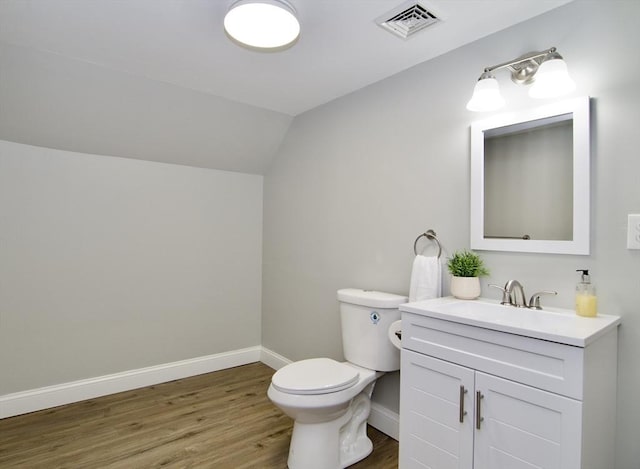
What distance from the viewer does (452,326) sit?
1.44m

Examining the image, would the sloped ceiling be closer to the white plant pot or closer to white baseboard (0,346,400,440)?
the white plant pot

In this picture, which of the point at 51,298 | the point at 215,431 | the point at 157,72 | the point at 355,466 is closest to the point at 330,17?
the point at 157,72

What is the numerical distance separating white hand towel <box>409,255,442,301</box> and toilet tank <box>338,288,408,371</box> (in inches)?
5.1

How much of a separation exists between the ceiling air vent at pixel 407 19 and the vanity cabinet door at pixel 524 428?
1512 millimetres

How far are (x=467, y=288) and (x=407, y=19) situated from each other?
1278mm

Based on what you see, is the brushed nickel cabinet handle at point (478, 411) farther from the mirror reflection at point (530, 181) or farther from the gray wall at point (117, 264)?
the gray wall at point (117, 264)

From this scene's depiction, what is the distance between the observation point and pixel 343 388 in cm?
183

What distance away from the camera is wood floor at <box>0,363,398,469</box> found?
196cm

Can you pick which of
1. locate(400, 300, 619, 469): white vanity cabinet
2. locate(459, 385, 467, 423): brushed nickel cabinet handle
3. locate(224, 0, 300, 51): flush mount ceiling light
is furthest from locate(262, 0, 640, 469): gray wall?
locate(224, 0, 300, 51): flush mount ceiling light

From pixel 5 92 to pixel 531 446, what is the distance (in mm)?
3091

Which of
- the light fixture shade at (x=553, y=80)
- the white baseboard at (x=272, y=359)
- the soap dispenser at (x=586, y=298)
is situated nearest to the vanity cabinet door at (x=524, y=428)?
the soap dispenser at (x=586, y=298)

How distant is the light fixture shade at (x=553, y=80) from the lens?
143 cm

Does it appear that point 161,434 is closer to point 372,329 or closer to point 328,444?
point 328,444

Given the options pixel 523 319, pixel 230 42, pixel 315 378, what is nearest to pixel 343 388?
pixel 315 378
